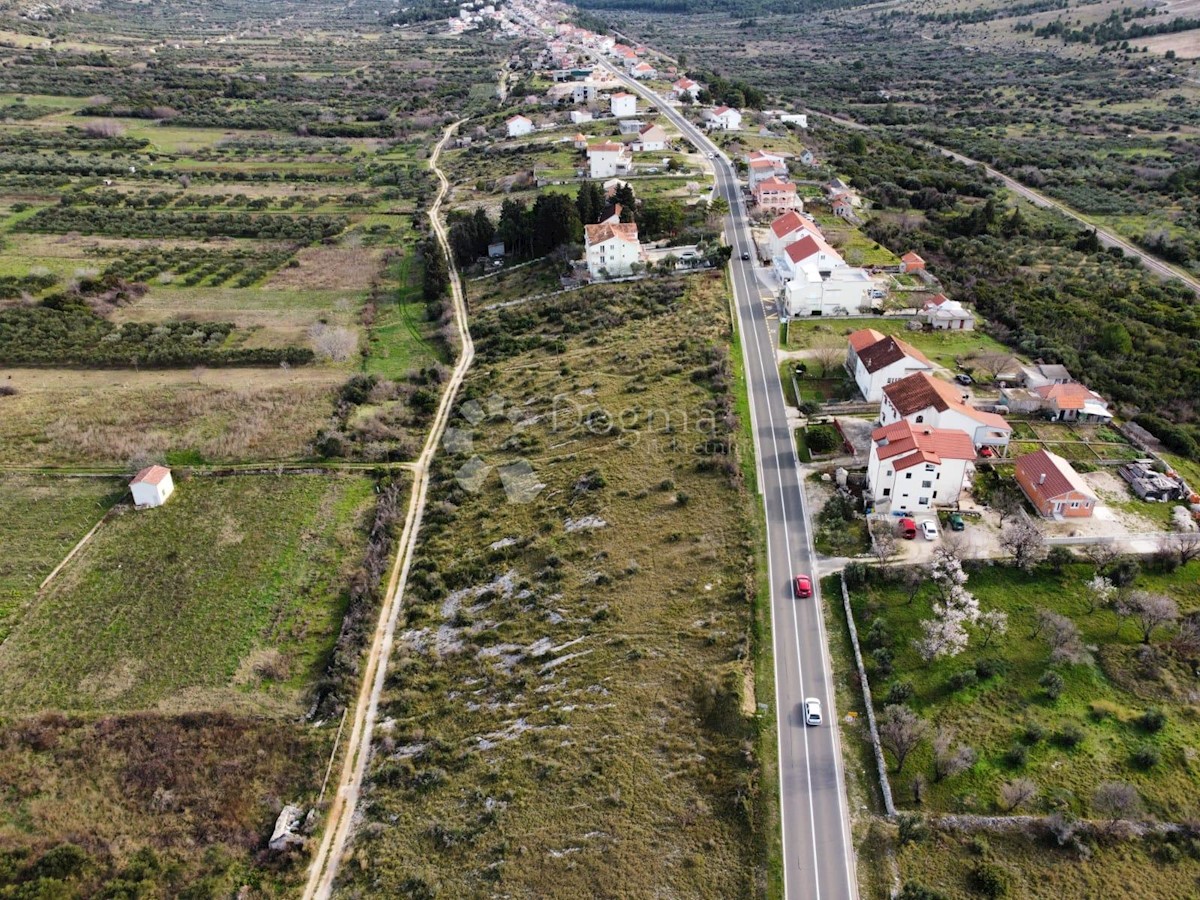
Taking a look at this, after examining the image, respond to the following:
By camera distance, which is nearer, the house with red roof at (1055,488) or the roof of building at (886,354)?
the house with red roof at (1055,488)

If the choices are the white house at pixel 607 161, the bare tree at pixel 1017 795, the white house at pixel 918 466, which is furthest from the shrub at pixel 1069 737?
the white house at pixel 607 161

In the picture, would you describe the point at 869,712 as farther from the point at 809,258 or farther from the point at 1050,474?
the point at 809,258

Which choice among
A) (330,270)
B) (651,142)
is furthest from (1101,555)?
(651,142)

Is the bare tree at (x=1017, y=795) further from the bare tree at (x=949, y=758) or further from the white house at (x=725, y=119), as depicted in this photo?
the white house at (x=725, y=119)

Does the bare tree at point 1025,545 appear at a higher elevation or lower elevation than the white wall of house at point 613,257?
lower

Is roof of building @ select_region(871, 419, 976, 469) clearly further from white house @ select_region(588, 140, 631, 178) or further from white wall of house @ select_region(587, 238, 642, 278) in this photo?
white house @ select_region(588, 140, 631, 178)

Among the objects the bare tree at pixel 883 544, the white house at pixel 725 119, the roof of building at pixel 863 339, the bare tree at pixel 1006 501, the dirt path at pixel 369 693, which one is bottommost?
the dirt path at pixel 369 693

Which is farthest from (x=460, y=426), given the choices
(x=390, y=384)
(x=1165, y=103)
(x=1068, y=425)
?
(x=1165, y=103)
